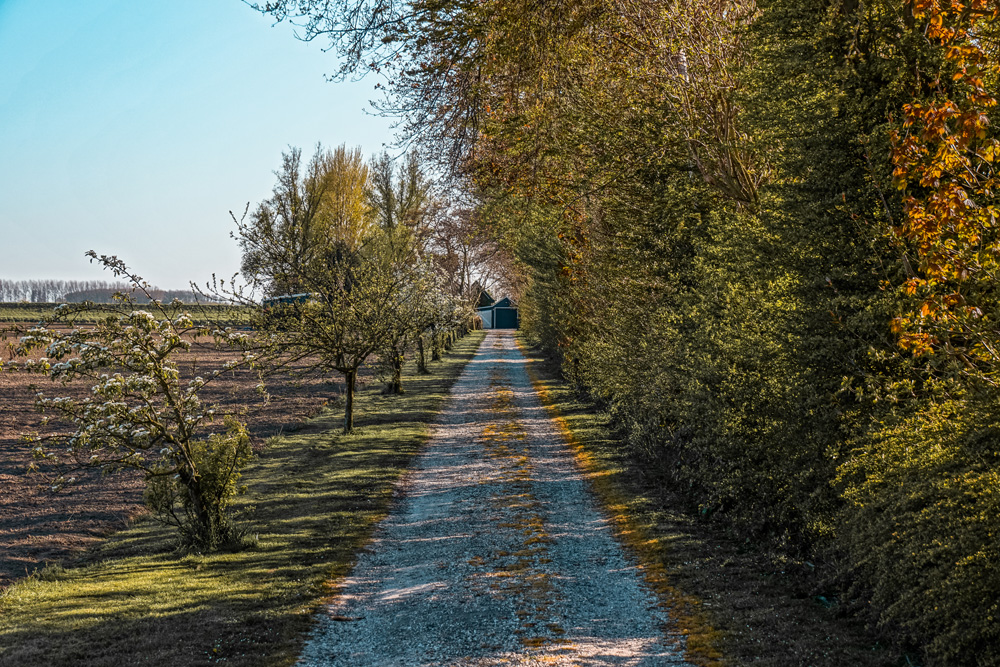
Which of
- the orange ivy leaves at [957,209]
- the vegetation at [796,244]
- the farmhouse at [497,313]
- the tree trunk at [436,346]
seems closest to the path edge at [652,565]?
the vegetation at [796,244]

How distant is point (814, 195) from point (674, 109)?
14.4ft

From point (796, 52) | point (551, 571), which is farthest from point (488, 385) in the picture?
point (796, 52)

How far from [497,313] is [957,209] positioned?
87379 mm

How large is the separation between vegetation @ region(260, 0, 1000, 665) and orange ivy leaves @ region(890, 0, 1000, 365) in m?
0.03

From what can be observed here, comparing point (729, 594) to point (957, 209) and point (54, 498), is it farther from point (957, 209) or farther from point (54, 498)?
point (54, 498)

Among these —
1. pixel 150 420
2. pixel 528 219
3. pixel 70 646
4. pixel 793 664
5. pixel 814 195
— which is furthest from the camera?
pixel 528 219

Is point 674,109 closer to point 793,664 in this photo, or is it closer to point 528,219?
point 793,664

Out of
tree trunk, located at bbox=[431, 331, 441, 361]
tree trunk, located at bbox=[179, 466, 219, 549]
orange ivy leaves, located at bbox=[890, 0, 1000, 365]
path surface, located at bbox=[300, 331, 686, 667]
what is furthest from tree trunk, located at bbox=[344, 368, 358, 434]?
tree trunk, located at bbox=[431, 331, 441, 361]

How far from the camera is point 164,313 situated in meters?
9.70

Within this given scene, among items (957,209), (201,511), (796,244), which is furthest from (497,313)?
(957,209)

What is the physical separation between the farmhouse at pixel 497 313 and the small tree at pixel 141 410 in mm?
79668

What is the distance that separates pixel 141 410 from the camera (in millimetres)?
8922

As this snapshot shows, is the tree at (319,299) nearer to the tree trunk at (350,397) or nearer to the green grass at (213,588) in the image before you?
the tree trunk at (350,397)

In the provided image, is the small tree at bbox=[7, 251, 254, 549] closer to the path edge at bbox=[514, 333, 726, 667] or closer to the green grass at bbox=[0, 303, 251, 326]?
the green grass at bbox=[0, 303, 251, 326]
